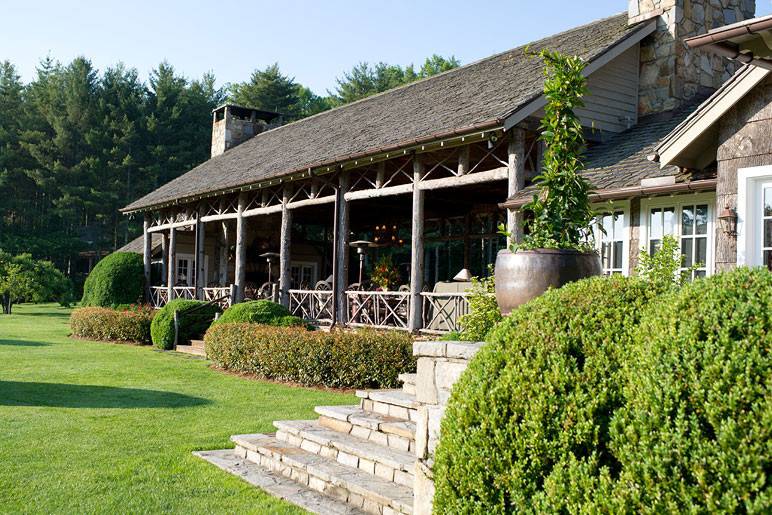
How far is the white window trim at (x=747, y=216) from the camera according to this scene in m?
8.28

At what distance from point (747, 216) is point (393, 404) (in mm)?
4595

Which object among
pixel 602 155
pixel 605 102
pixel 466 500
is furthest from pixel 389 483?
pixel 605 102

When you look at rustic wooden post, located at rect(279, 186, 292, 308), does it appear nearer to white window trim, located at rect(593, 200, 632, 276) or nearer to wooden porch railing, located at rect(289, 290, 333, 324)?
wooden porch railing, located at rect(289, 290, 333, 324)

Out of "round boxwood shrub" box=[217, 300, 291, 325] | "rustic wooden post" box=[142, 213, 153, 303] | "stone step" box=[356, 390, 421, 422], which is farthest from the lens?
"rustic wooden post" box=[142, 213, 153, 303]

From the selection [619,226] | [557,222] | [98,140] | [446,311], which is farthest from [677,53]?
[98,140]

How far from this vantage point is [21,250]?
45.6 metres

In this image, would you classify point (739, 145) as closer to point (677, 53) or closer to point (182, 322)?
point (677, 53)

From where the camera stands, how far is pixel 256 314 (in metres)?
15.8

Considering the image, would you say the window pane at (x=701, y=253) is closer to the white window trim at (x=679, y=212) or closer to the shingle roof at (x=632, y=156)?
the white window trim at (x=679, y=212)

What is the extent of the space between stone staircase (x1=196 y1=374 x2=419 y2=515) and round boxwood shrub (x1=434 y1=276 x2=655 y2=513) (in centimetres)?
143

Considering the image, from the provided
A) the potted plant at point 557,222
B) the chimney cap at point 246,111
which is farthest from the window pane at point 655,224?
the chimney cap at point 246,111

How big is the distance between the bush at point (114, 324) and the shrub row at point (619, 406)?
1799 centimetres

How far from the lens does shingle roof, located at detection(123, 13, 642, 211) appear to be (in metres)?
13.9

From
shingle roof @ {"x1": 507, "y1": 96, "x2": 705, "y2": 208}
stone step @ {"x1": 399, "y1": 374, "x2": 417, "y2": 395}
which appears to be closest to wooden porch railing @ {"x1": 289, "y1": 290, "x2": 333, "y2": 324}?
shingle roof @ {"x1": 507, "y1": 96, "x2": 705, "y2": 208}
